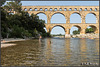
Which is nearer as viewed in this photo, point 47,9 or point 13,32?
point 13,32

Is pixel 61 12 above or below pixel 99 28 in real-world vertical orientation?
above

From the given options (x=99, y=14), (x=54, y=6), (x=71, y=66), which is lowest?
(x=71, y=66)

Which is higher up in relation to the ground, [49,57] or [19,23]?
[19,23]

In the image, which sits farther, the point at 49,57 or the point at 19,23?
the point at 19,23

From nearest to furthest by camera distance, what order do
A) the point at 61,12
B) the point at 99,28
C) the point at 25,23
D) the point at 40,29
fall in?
the point at 25,23 → the point at 40,29 → the point at 99,28 → the point at 61,12

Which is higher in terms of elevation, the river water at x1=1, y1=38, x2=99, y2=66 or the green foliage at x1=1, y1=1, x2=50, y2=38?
the green foliage at x1=1, y1=1, x2=50, y2=38

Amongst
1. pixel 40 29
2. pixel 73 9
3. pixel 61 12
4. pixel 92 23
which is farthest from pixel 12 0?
pixel 92 23

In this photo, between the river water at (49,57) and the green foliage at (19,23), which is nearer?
the river water at (49,57)

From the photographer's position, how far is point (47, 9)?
219 ft

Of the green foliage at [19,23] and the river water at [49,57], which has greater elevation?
the green foliage at [19,23]

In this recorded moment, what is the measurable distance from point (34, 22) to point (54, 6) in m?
23.9

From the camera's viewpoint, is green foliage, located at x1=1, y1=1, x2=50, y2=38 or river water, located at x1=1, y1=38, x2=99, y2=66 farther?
green foliage, located at x1=1, y1=1, x2=50, y2=38

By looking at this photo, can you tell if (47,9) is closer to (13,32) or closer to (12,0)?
(12,0)

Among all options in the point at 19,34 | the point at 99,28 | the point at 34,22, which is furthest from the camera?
the point at 99,28
